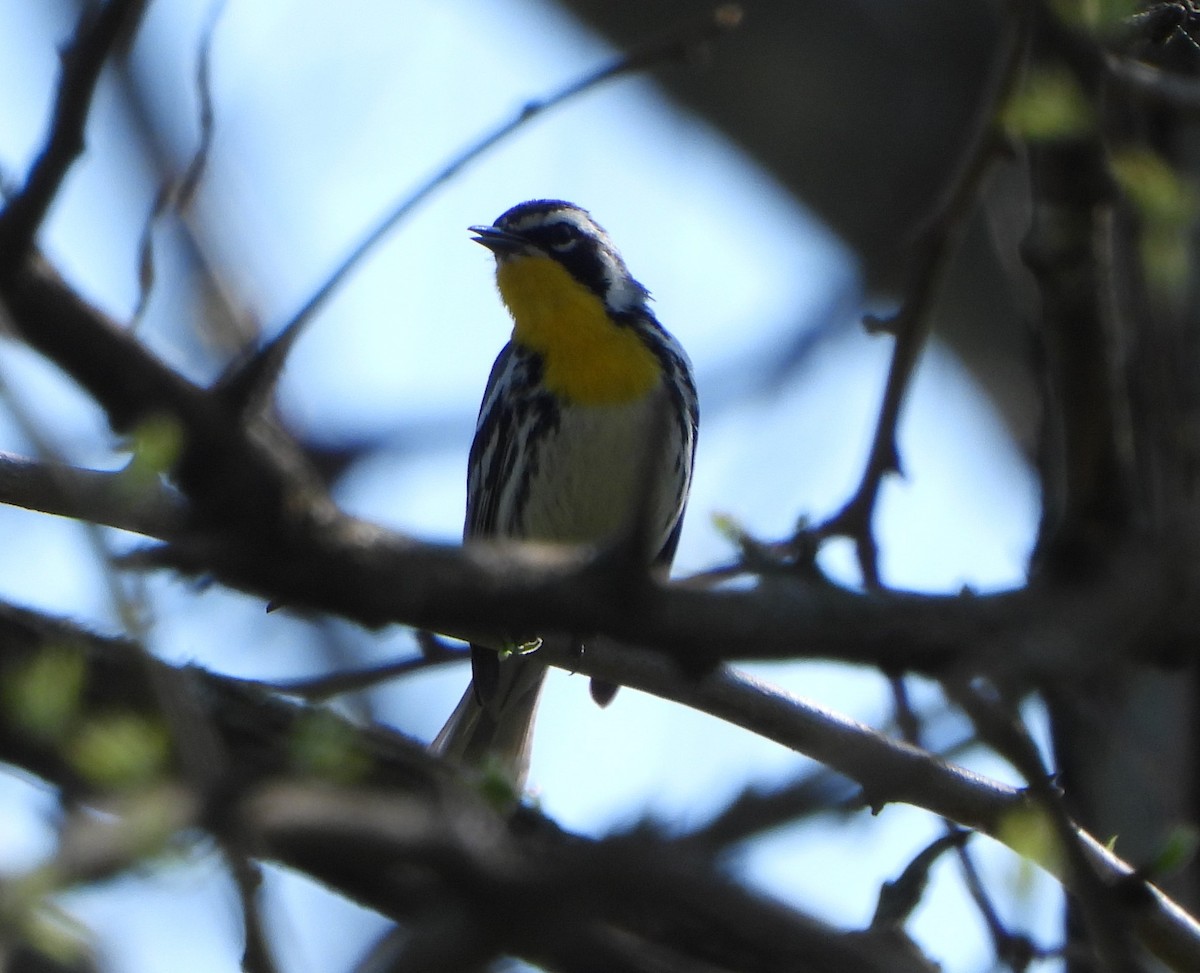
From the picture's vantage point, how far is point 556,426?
6.57m

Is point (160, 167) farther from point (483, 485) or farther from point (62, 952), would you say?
point (62, 952)

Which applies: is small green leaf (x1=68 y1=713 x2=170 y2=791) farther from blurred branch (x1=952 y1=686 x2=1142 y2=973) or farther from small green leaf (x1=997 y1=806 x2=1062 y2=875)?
small green leaf (x1=997 y1=806 x2=1062 y2=875)

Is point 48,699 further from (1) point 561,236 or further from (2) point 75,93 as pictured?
(1) point 561,236

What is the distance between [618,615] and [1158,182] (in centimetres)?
196

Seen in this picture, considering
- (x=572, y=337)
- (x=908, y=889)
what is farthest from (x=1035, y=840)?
(x=572, y=337)

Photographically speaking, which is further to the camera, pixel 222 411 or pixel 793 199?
pixel 793 199

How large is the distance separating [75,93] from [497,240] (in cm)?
538

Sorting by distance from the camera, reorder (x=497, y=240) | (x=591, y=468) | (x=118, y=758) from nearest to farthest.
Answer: (x=118, y=758) → (x=591, y=468) → (x=497, y=240)

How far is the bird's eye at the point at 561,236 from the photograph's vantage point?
734 centimetres

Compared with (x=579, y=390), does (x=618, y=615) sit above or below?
below

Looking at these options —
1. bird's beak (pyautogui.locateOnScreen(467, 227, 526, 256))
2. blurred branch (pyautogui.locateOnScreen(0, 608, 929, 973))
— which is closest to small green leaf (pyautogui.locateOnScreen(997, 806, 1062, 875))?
blurred branch (pyautogui.locateOnScreen(0, 608, 929, 973))

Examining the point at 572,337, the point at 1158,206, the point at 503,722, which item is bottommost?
the point at 1158,206

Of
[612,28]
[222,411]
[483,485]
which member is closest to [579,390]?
[483,485]

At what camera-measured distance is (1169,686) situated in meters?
5.41
